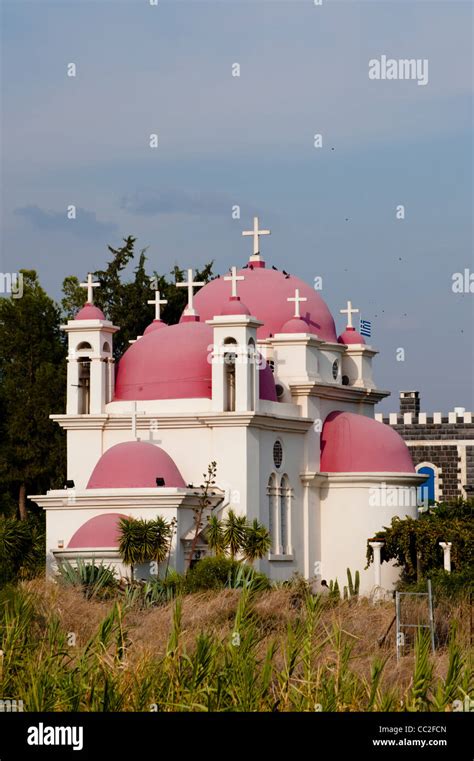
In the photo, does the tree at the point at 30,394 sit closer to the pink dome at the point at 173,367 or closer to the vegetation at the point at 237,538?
the pink dome at the point at 173,367

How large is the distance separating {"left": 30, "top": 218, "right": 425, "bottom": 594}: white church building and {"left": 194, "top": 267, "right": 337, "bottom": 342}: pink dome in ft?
0.13

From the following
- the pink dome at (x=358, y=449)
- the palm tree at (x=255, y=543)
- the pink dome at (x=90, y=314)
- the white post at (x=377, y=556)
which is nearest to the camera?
the palm tree at (x=255, y=543)

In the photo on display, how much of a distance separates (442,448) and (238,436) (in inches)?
808

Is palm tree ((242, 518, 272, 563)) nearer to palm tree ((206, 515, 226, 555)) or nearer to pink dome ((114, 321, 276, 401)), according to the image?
palm tree ((206, 515, 226, 555))

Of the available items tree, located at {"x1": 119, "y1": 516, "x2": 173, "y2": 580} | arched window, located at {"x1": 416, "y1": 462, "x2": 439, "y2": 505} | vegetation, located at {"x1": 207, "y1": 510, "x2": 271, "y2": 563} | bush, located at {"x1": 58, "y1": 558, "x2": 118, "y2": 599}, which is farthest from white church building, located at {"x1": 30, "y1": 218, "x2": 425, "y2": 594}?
arched window, located at {"x1": 416, "y1": 462, "x2": 439, "y2": 505}

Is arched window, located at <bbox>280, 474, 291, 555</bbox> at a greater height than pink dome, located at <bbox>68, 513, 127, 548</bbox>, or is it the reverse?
arched window, located at <bbox>280, 474, 291, 555</bbox>

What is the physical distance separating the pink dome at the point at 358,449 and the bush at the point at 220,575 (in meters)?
6.58

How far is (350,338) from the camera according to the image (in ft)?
150

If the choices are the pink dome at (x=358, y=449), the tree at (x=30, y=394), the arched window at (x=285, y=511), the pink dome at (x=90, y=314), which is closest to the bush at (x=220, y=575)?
the arched window at (x=285, y=511)

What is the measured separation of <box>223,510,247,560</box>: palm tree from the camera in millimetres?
37219

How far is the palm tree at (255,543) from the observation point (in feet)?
123

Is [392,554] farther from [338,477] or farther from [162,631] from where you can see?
[162,631]
